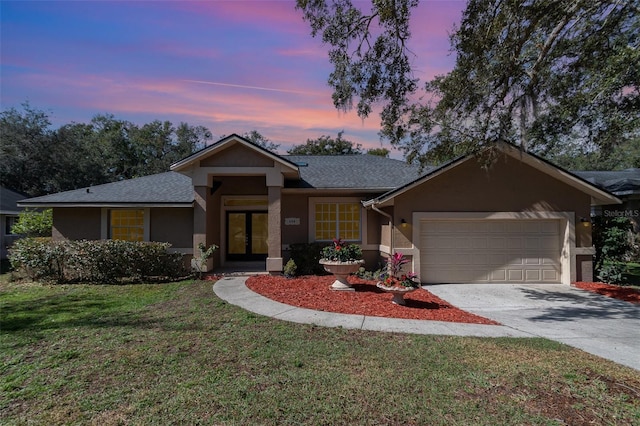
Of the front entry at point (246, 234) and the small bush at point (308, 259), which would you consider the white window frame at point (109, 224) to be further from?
the small bush at point (308, 259)

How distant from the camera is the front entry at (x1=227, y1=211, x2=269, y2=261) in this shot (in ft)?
50.1

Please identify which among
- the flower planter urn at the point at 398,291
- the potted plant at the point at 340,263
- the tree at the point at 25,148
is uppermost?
the tree at the point at 25,148

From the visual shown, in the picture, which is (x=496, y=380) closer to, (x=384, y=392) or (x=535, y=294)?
(x=384, y=392)

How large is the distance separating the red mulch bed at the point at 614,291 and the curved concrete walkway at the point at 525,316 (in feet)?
1.47

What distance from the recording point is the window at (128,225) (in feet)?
44.5

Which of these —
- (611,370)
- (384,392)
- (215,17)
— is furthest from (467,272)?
(215,17)

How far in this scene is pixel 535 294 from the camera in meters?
10.2

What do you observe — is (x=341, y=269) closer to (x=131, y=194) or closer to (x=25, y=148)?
(x=131, y=194)

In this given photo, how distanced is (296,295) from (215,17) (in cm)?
719

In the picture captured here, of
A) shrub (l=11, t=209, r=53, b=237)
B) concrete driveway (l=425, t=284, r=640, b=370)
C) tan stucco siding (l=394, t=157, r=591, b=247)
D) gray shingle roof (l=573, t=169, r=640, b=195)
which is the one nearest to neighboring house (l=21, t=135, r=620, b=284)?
tan stucco siding (l=394, t=157, r=591, b=247)

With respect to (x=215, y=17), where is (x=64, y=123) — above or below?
above

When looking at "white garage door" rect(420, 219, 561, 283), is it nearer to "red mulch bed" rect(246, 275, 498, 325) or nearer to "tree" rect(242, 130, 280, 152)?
"red mulch bed" rect(246, 275, 498, 325)

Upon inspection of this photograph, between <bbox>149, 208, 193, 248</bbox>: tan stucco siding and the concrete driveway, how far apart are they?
890 cm

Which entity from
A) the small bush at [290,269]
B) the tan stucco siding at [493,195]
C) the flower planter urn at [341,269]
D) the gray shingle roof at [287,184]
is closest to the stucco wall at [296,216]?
the gray shingle roof at [287,184]
